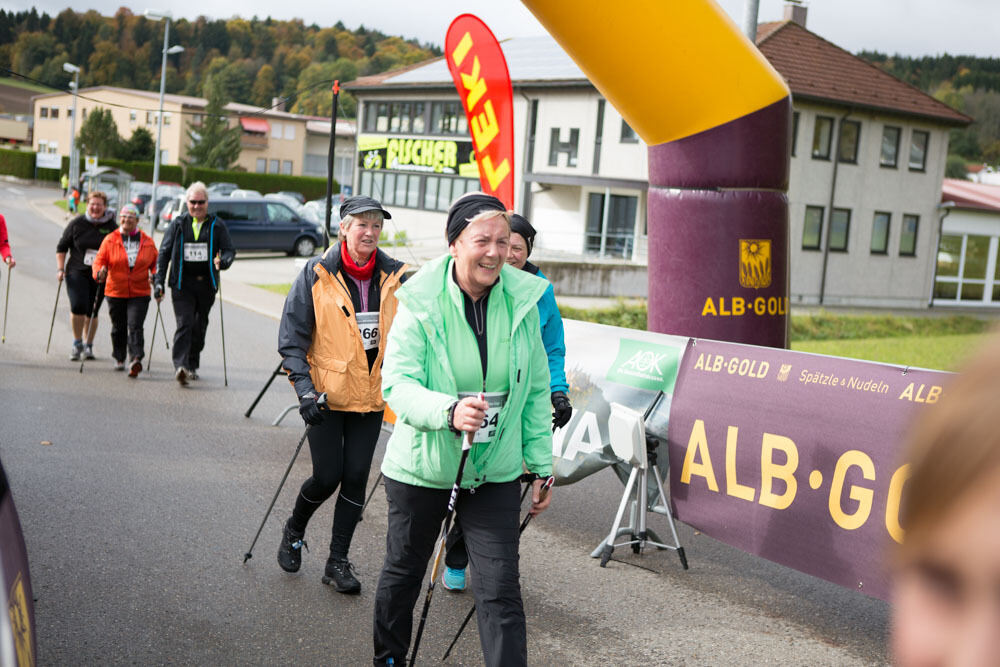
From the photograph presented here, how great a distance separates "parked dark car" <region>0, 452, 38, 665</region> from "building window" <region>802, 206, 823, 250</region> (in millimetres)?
35421

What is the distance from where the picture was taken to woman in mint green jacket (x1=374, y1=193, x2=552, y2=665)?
4070 millimetres

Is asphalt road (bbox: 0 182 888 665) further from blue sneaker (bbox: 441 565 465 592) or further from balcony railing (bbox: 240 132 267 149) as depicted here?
balcony railing (bbox: 240 132 267 149)

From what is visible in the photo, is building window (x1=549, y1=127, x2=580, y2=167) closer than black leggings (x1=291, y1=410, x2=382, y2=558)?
No

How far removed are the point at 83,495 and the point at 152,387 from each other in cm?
460

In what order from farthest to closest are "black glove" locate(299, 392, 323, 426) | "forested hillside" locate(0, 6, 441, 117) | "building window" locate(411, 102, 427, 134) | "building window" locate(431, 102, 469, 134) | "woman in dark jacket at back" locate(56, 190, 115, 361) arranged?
"forested hillside" locate(0, 6, 441, 117)
"building window" locate(411, 102, 427, 134)
"building window" locate(431, 102, 469, 134)
"woman in dark jacket at back" locate(56, 190, 115, 361)
"black glove" locate(299, 392, 323, 426)

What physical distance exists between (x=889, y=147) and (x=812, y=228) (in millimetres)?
4746

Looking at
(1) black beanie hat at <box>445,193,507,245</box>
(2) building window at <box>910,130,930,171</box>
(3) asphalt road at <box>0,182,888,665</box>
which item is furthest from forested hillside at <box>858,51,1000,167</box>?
(1) black beanie hat at <box>445,193,507,245</box>

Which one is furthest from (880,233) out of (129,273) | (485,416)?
(485,416)

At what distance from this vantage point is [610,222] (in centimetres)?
4025

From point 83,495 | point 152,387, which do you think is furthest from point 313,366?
point 152,387

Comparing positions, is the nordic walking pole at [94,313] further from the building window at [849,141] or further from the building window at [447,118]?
the building window at [447,118]

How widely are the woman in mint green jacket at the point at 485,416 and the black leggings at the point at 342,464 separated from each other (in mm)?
1443

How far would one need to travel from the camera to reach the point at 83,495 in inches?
286

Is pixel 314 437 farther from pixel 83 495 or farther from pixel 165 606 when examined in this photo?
pixel 83 495
